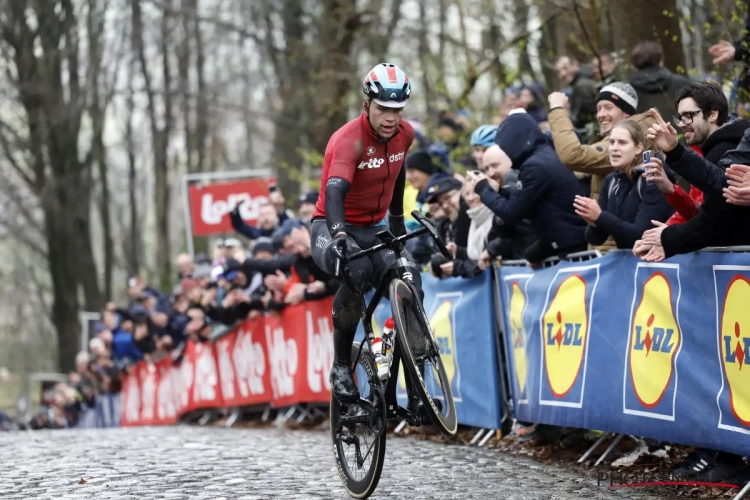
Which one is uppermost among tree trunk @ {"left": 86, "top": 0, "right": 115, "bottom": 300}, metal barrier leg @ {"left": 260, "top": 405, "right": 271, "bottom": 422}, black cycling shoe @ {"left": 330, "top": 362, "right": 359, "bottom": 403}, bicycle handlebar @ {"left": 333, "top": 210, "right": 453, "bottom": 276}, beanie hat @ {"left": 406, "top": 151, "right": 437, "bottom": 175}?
tree trunk @ {"left": 86, "top": 0, "right": 115, "bottom": 300}

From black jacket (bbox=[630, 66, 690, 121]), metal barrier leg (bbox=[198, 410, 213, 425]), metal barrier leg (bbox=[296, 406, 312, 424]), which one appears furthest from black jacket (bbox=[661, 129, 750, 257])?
metal barrier leg (bbox=[198, 410, 213, 425])

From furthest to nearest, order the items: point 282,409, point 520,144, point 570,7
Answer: point 282,409, point 570,7, point 520,144

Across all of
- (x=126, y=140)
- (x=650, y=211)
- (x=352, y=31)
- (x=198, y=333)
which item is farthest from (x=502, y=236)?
(x=126, y=140)

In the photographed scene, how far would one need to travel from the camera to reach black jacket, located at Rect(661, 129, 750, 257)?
690cm

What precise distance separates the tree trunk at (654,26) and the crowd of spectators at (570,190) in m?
0.36

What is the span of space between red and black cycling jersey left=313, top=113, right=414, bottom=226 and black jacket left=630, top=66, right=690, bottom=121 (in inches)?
124

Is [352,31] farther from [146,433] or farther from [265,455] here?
[265,455]

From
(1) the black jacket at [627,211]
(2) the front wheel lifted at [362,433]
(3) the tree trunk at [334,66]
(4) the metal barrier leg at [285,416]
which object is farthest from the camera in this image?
(3) the tree trunk at [334,66]

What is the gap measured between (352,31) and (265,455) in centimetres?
1563

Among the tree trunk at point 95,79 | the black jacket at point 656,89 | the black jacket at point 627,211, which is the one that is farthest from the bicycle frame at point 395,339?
the tree trunk at point 95,79

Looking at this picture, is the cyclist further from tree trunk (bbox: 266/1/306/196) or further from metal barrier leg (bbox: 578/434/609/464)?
tree trunk (bbox: 266/1/306/196)

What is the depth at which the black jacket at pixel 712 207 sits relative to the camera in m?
6.90

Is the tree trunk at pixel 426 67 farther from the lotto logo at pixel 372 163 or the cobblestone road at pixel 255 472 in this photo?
the lotto logo at pixel 372 163

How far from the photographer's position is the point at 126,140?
43.1 meters
